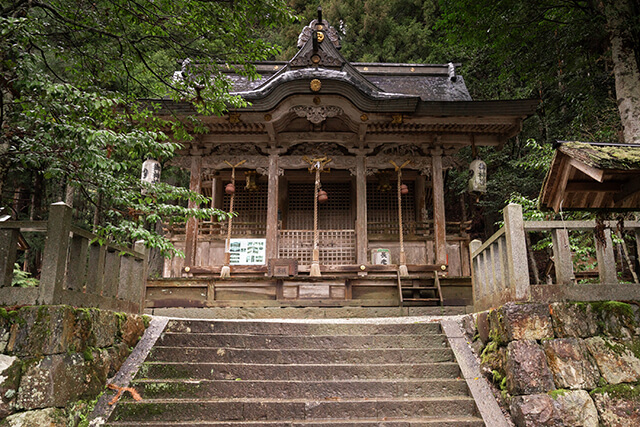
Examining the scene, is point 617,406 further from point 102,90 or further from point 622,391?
point 102,90

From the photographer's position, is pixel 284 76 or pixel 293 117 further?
pixel 293 117

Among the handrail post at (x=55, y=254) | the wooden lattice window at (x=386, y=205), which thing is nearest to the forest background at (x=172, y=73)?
the handrail post at (x=55, y=254)

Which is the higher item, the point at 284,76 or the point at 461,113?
the point at 284,76

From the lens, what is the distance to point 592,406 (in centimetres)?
421

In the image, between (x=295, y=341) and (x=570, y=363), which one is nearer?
(x=570, y=363)

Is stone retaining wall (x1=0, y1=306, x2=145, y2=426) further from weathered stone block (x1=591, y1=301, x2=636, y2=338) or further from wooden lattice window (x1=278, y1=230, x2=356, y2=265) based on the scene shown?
wooden lattice window (x1=278, y1=230, x2=356, y2=265)

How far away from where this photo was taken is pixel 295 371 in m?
5.05

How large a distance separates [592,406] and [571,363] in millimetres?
411

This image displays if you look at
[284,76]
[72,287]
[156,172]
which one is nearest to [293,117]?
[284,76]

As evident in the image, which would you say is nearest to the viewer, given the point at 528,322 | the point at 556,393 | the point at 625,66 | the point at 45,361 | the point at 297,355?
the point at 45,361

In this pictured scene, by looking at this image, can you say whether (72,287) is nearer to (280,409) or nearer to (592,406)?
(280,409)

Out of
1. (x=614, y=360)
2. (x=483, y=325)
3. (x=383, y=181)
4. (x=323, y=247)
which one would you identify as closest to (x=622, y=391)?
(x=614, y=360)

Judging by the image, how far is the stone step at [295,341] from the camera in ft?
18.4

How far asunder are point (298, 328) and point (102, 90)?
3.83 metres
